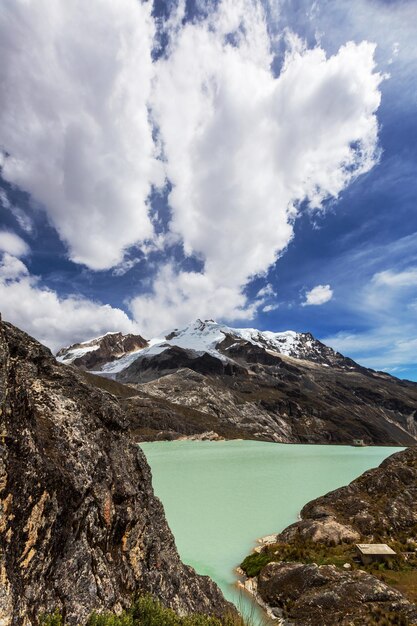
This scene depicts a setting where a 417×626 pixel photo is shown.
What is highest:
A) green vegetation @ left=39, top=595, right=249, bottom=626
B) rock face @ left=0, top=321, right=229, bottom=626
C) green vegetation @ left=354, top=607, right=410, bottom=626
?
rock face @ left=0, top=321, right=229, bottom=626

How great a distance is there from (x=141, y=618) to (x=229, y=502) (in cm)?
2947

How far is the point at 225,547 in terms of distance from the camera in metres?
23.8

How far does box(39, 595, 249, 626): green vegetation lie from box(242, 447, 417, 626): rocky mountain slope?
7.29 meters

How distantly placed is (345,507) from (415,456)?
40.9 feet

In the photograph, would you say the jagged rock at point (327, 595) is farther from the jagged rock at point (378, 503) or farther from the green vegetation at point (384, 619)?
the jagged rock at point (378, 503)

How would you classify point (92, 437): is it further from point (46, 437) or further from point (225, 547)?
point (225, 547)

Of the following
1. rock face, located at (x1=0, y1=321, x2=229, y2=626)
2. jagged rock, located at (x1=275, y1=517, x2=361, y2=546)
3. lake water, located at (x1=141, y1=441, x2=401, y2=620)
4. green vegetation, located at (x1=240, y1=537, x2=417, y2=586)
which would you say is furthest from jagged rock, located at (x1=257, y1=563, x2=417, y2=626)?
jagged rock, located at (x1=275, y1=517, x2=361, y2=546)

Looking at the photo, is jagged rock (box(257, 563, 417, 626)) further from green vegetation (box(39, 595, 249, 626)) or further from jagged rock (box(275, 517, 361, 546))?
green vegetation (box(39, 595, 249, 626))

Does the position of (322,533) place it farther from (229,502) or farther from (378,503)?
(229,502)

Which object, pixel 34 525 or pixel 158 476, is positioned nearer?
pixel 34 525

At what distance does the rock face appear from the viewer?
7.49 m

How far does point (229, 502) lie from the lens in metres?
35.5

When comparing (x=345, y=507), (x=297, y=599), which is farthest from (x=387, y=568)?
(x=345, y=507)

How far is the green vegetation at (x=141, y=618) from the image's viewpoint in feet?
23.9
